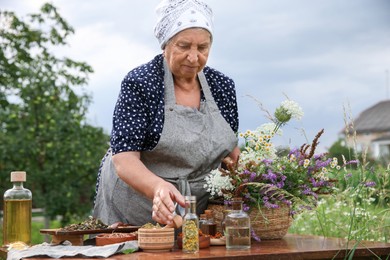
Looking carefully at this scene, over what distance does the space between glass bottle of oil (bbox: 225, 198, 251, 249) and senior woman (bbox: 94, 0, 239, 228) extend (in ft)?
1.31

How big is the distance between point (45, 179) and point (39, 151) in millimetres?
433

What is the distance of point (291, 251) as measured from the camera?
281 centimetres

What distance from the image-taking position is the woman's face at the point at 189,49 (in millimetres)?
3242

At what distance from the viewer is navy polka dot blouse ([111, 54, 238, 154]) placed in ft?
10.8

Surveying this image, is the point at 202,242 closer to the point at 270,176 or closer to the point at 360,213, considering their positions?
the point at 270,176

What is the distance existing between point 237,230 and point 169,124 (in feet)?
2.36

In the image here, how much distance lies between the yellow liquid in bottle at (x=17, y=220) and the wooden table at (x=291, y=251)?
991 millimetres

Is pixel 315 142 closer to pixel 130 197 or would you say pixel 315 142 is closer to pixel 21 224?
pixel 130 197

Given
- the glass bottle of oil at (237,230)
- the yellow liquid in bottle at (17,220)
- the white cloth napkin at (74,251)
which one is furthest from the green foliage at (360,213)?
the yellow liquid in bottle at (17,220)

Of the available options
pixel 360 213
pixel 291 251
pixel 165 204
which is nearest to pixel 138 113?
pixel 165 204

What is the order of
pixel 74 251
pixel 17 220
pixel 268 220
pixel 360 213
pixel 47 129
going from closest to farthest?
pixel 74 251 < pixel 268 220 < pixel 17 220 < pixel 360 213 < pixel 47 129

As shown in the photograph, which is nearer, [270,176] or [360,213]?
[270,176]

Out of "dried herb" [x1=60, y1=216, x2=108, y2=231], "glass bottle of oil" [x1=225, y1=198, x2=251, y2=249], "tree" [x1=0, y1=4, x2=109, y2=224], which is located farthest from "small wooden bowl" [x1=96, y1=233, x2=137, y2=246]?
"tree" [x1=0, y1=4, x2=109, y2=224]

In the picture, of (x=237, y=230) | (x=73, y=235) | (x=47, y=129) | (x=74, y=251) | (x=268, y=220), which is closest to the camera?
(x=74, y=251)
